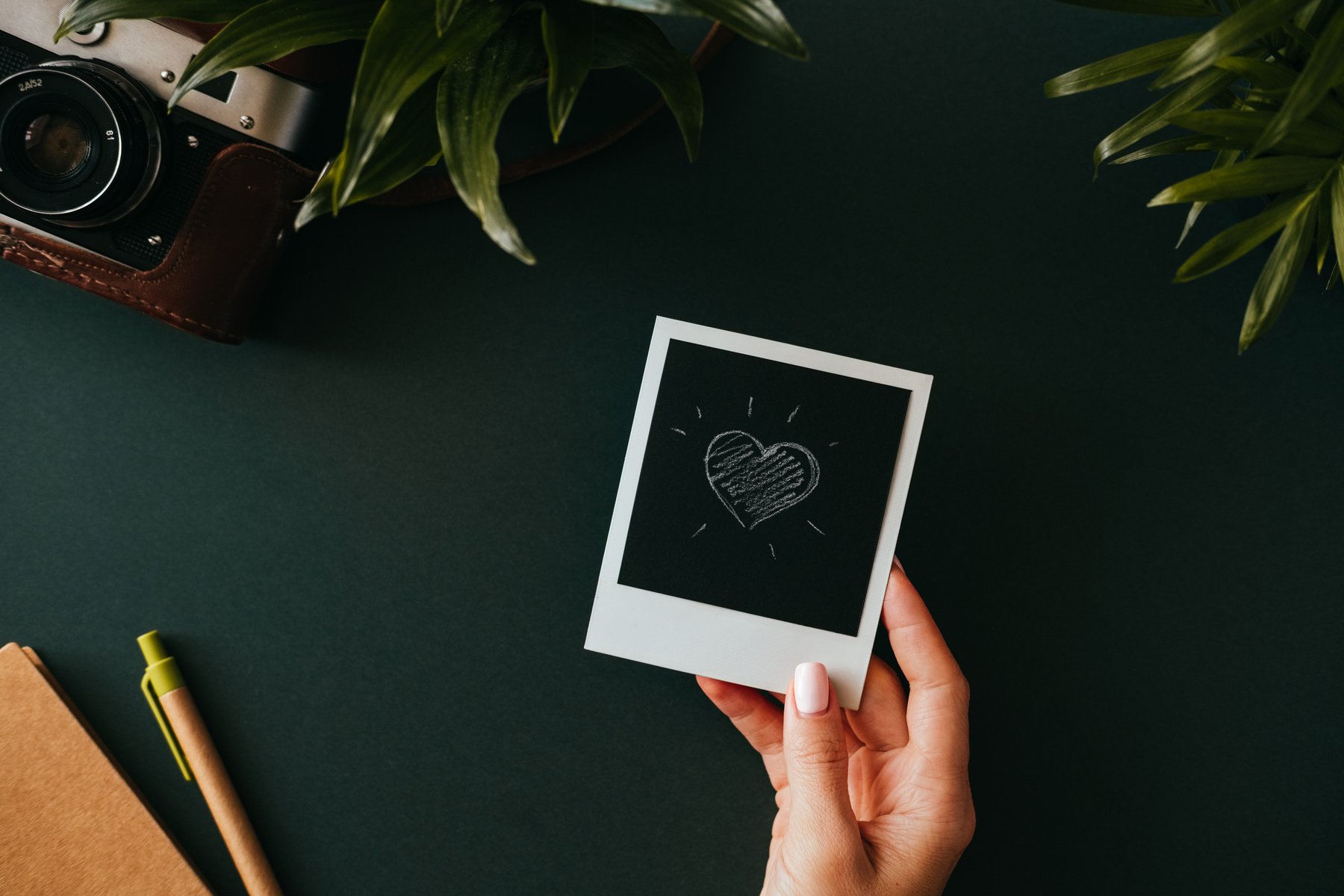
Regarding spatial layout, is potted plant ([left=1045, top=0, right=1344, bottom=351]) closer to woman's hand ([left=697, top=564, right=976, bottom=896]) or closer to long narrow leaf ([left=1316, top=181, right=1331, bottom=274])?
long narrow leaf ([left=1316, top=181, right=1331, bottom=274])

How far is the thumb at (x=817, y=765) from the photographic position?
0.67 meters

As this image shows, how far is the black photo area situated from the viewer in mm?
730

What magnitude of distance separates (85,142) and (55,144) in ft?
0.12

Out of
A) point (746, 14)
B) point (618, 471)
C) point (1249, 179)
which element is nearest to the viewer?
point (746, 14)

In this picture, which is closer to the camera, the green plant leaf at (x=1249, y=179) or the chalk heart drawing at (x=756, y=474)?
the green plant leaf at (x=1249, y=179)

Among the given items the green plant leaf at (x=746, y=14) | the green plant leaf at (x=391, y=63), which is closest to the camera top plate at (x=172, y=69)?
the green plant leaf at (x=391, y=63)

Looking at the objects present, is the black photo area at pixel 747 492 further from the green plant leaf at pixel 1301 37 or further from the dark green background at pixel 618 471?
the green plant leaf at pixel 1301 37

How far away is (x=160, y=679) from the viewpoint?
753 millimetres

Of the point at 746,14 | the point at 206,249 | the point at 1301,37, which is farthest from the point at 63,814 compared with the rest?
the point at 1301,37

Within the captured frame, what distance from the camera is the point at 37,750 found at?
2.45ft

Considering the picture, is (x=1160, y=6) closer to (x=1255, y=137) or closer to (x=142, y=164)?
(x=1255, y=137)

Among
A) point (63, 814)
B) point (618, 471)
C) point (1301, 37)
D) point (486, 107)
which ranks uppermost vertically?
point (1301, 37)

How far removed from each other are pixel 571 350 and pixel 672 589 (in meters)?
0.25

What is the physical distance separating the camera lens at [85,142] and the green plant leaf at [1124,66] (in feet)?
2.25
